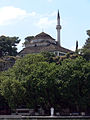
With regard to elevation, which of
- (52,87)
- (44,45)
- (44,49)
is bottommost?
(52,87)

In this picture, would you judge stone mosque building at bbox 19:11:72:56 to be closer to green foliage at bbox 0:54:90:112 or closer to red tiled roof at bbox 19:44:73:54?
red tiled roof at bbox 19:44:73:54

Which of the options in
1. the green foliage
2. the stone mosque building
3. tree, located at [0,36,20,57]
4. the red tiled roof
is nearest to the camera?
the green foliage

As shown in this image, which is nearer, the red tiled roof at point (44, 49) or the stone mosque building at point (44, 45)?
the red tiled roof at point (44, 49)

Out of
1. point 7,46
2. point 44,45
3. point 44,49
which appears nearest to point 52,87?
point 44,49

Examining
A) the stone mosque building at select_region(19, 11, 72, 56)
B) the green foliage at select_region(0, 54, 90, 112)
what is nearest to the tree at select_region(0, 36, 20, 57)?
the stone mosque building at select_region(19, 11, 72, 56)

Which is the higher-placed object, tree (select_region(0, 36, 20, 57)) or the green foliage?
tree (select_region(0, 36, 20, 57))

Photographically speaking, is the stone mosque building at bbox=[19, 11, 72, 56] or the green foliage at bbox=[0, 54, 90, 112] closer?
the green foliage at bbox=[0, 54, 90, 112]

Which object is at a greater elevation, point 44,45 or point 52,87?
point 44,45

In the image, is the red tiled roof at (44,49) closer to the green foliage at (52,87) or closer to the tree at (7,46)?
the tree at (7,46)

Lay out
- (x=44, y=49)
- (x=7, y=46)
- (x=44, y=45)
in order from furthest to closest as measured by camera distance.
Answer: (x=7, y=46), (x=44, y=45), (x=44, y=49)

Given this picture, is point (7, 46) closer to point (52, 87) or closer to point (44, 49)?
point (44, 49)

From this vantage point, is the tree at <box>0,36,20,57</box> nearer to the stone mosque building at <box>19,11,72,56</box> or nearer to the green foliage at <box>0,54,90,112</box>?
the stone mosque building at <box>19,11,72,56</box>

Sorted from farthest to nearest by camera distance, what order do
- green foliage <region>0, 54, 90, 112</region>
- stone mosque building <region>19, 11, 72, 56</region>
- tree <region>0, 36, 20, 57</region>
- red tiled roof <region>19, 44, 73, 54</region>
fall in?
tree <region>0, 36, 20, 57</region> → stone mosque building <region>19, 11, 72, 56</region> → red tiled roof <region>19, 44, 73, 54</region> → green foliage <region>0, 54, 90, 112</region>

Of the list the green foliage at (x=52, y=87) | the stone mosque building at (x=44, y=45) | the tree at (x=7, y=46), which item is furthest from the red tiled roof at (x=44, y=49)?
the green foliage at (x=52, y=87)
